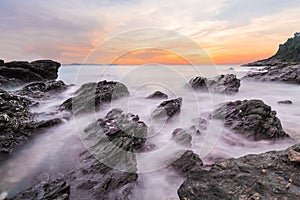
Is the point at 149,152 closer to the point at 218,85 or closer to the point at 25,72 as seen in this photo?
the point at 218,85

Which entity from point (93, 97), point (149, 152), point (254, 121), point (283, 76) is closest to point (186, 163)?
point (149, 152)

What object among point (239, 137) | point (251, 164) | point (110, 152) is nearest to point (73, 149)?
point (110, 152)

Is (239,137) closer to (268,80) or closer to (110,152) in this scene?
(110,152)

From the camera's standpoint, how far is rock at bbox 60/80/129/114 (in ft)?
36.7

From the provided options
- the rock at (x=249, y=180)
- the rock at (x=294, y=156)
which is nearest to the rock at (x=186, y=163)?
the rock at (x=249, y=180)

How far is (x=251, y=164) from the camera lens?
13.9 ft

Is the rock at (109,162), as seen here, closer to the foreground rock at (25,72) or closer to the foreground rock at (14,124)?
the foreground rock at (14,124)

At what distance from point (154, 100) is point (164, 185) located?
959 cm

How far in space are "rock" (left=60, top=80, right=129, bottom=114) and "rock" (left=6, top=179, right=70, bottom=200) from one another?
6258 millimetres

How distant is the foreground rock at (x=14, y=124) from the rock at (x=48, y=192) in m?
2.67

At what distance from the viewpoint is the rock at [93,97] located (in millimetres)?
11195

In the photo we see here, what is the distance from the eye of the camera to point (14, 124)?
25.4ft

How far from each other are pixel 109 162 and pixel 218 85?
670 inches

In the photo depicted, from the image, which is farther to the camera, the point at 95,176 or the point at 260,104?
the point at 260,104
